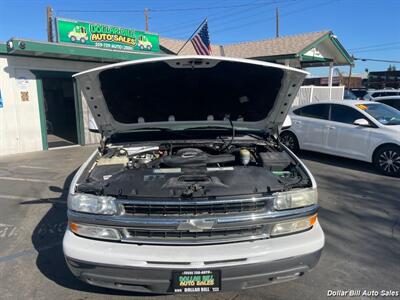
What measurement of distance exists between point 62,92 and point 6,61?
6712 millimetres

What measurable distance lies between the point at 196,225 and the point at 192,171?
72cm

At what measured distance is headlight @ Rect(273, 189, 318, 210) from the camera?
269 centimetres

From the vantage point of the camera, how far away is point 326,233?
14.3 ft

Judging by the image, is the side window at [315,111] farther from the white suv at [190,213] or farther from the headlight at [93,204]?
the headlight at [93,204]

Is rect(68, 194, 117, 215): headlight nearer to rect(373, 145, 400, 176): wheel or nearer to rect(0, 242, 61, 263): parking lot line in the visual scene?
rect(0, 242, 61, 263): parking lot line

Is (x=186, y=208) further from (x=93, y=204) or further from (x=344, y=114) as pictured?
(x=344, y=114)

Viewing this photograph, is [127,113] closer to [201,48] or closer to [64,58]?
[64,58]

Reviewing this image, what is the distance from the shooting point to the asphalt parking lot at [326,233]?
3119 millimetres

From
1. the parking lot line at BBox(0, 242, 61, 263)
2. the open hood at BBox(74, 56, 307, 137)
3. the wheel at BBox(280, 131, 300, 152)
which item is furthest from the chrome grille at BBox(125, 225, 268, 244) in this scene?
the wheel at BBox(280, 131, 300, 152)

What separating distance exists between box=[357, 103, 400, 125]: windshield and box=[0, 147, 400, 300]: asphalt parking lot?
3.74 feet

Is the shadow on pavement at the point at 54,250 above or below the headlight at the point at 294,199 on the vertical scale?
below

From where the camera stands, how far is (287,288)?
10.2 ft

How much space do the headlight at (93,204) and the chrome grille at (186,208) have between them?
0.37 ft

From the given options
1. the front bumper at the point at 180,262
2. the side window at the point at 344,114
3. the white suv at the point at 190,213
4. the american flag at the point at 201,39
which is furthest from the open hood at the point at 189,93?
the american flag at the point at 201,39
